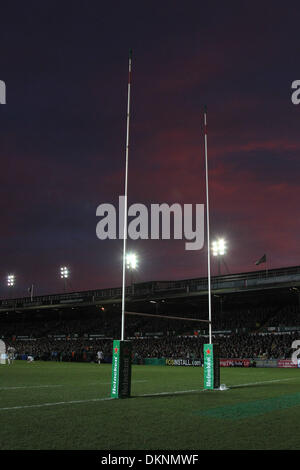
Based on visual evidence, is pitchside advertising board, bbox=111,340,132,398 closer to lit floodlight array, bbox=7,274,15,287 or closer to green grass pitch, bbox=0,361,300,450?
green grass pitch, bbox=0,361,300,450

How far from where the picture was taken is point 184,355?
40.2 m

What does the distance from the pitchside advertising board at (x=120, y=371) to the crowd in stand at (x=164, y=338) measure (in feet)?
83.7

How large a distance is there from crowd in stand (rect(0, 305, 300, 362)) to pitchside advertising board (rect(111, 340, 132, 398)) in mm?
25519

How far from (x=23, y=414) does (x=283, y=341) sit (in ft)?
109

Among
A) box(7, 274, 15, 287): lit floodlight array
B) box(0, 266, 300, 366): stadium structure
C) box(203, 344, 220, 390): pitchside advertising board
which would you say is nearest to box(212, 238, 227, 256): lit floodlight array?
box(0, 266, 300, 366): stadium structure

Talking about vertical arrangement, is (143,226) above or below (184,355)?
above

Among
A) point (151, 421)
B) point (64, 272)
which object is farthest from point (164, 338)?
point (151, 421)

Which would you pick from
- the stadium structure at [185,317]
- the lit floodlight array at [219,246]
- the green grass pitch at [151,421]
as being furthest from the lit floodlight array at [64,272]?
the green grass pitch at [151,421]

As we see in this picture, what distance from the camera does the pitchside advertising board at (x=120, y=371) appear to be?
12430 millimetres

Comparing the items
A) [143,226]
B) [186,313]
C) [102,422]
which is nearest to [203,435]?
[102,422]

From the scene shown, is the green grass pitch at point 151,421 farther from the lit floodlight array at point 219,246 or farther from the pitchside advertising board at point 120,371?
the lit floodlight array at point 219,246

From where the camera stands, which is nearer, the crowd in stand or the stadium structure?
the crowd in stand

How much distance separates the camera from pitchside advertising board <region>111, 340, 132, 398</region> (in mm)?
12430
